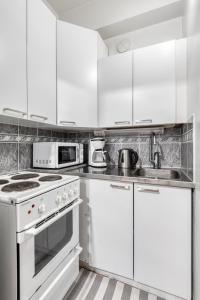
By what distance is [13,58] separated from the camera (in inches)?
43.6

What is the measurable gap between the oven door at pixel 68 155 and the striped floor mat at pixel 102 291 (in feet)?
3.26

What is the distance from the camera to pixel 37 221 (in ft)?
2.79

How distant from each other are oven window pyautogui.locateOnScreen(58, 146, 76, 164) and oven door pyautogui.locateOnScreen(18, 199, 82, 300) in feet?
1.68

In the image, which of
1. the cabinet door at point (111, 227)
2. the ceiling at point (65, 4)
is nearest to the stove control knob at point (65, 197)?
the cabinet door at point (111, 227)

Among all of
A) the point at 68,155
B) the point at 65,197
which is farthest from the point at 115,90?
the point at 65,197

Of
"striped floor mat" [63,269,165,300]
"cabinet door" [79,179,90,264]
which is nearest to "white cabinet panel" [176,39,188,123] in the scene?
"cabinet door" [79,179,90,264]

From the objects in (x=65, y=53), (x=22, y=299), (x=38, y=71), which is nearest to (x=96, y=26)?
(x=65, y=53)

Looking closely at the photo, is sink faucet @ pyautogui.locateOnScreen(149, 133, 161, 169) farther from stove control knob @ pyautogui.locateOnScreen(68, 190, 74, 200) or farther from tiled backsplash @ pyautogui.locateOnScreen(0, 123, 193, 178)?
stove control knob @ pyautogui.locateOnScreen(68, 190, 74, 200)

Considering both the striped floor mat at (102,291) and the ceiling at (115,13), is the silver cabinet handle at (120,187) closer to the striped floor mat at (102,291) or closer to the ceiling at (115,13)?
the striped floor mat at (102,291)

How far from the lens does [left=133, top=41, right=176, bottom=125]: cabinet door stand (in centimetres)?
144

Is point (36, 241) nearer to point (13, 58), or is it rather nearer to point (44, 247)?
point (44, 247)

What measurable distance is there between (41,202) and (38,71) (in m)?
1.01

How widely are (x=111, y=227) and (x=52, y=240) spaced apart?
1.67 feet

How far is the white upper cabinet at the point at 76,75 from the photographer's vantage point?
1.53m
